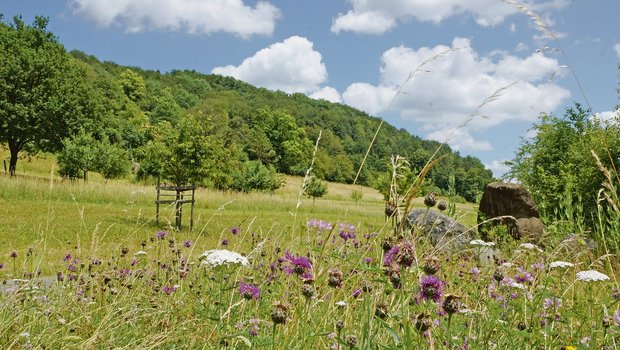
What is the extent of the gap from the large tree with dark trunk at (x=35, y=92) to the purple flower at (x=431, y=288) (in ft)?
98.3

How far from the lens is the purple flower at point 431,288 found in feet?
5.23

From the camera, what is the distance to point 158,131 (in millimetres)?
58469

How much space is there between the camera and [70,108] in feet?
97.6

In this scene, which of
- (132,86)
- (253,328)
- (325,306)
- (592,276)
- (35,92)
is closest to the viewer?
(253,328)

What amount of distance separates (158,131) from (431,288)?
196ft

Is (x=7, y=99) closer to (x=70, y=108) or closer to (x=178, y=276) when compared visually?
→ (x=70, y=108)

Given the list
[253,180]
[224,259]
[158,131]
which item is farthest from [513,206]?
[158,131]

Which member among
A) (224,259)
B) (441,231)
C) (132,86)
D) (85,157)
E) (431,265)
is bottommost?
(441,231)

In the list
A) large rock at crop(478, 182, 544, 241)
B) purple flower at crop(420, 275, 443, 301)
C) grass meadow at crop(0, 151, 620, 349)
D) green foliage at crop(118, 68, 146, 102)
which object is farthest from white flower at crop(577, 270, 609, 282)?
green foliage at crop(118, 68, 146, 102)

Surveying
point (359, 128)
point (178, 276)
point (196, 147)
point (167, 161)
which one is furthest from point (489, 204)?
point (359, 128)

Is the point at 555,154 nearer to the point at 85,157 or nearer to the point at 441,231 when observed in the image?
the point at 441,231

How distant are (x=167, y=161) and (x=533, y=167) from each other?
1571cm

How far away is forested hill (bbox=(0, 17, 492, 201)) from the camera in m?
17.7

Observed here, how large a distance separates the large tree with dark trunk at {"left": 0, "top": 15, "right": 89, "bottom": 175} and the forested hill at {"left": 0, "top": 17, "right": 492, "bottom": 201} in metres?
0.06
